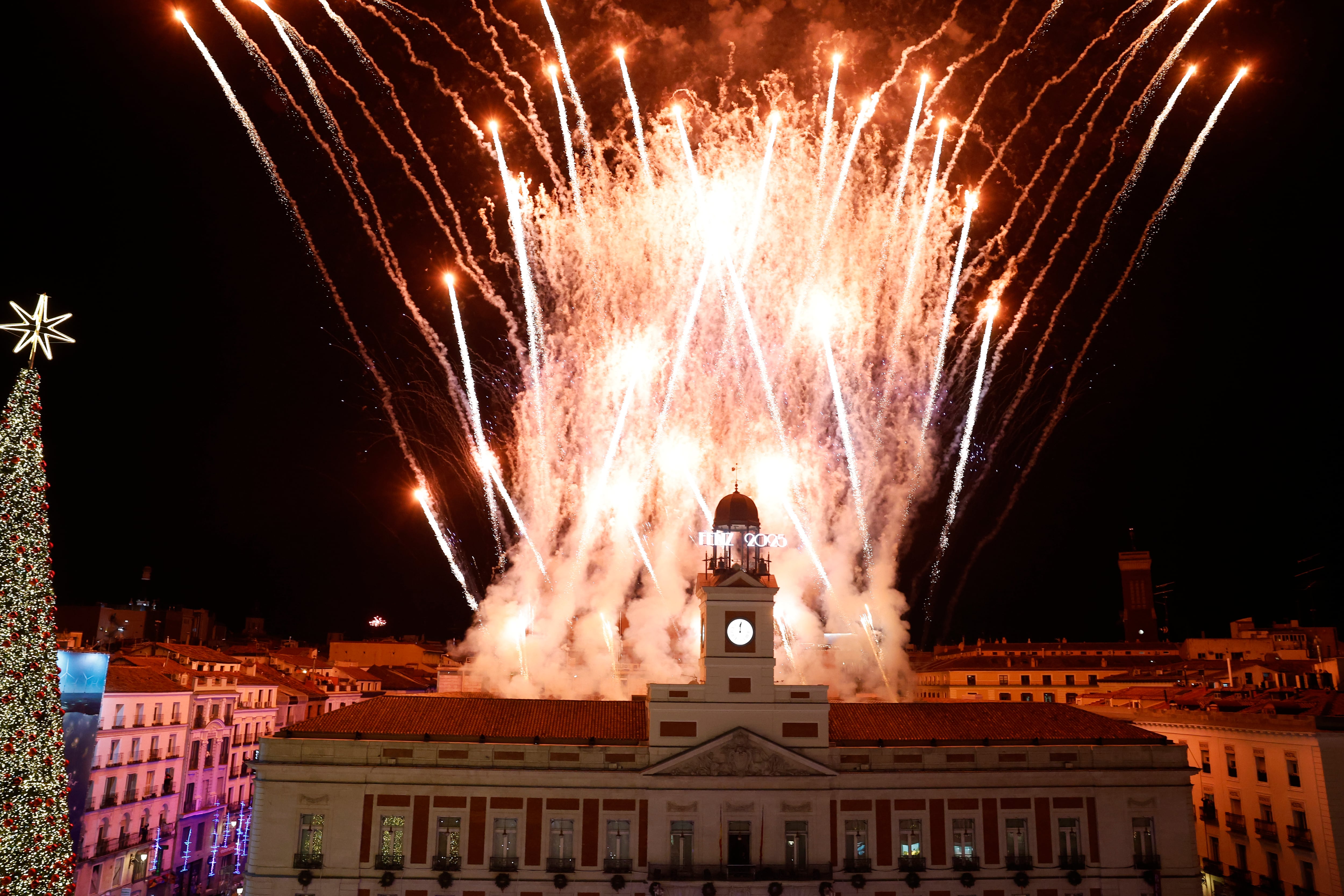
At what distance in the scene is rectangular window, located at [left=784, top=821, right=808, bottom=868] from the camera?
3856cm

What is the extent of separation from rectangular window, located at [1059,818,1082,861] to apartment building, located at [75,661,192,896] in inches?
1567

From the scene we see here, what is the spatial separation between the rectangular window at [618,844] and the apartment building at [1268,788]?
2216 cm

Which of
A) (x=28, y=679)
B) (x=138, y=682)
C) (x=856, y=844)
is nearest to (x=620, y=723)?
(x=856, y=844)

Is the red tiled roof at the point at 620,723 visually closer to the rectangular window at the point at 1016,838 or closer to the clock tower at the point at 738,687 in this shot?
the clock tower at the point at 738,687

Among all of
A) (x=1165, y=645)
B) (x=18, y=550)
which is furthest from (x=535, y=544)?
(x=1165, y=645)

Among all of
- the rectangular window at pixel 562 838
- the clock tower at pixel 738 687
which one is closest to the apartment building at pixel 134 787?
the rectangular window at pixel 562 838

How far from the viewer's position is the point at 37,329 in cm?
2895

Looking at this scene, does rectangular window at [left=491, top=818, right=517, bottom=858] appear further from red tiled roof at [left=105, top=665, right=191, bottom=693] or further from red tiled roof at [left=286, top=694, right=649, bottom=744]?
red tiled roof at [left=105, top=665, right=191, bottom=693]

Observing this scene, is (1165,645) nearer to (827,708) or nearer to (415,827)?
(827,708)

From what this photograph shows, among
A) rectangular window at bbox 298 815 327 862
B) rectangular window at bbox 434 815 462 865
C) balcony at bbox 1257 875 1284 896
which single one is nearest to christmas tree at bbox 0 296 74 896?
rectangular window at bbox 298 815 327 862

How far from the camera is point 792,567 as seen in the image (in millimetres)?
58875

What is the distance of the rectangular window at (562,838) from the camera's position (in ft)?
125

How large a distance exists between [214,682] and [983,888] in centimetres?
4331

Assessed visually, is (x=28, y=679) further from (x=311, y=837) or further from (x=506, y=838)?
(x=506, y=838)
